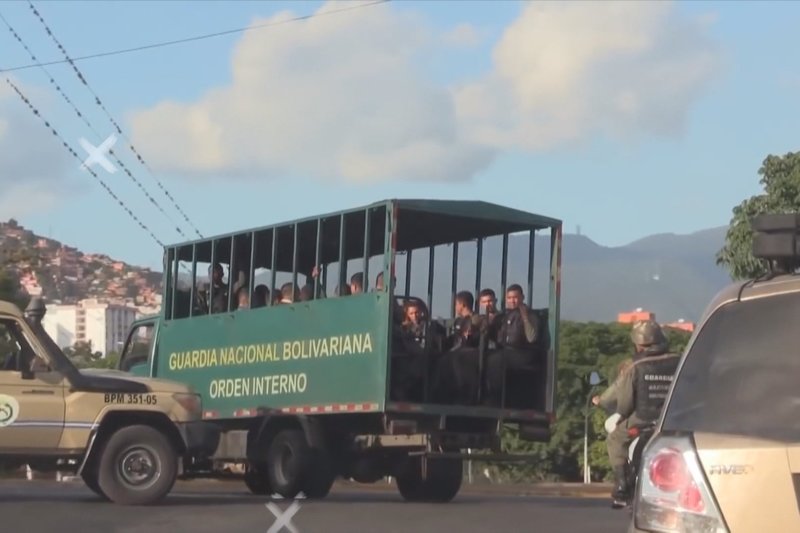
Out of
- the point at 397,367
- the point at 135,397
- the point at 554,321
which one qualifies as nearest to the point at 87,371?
the point at 135,397

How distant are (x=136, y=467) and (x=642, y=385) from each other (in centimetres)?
533

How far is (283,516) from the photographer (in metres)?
14.4

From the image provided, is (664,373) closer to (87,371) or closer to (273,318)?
(87,371)

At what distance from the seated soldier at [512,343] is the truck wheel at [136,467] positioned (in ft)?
13.3

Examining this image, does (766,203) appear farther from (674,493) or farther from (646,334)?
(674,493)

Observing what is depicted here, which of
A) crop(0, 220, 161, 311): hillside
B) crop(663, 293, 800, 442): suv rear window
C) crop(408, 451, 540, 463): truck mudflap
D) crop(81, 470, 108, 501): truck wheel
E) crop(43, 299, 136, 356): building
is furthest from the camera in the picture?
crop(43, 299, 136, 356): building

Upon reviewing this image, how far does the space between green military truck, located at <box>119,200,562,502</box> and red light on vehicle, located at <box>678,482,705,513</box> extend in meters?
11.6

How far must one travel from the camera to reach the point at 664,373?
1205 cm

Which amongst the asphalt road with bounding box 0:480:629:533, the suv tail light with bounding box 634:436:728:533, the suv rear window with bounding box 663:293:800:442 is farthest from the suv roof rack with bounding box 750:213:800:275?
the asphalt road with bounding box 0:480:629:533

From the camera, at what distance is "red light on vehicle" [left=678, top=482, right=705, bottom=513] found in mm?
5062

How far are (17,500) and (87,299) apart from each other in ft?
610

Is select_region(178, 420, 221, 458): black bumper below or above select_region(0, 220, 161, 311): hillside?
below

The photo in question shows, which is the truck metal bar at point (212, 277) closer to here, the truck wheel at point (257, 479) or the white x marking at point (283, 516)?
the truck wheel at point (257, 479)

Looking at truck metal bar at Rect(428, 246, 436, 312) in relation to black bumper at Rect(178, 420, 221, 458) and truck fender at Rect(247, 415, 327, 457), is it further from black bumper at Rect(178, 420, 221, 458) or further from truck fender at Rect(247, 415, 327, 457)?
black bumper at Rect(178, 420, 221, 458)
